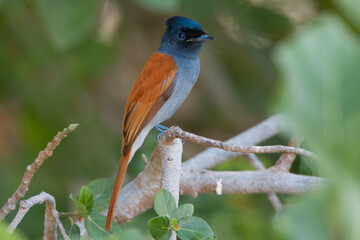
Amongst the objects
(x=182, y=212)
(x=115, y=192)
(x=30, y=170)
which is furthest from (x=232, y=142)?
(x=182, y=212)

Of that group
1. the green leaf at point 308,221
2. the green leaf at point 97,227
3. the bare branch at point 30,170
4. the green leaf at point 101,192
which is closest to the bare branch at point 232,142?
the green leaf at point 101,192

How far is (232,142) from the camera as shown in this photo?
3133 mm

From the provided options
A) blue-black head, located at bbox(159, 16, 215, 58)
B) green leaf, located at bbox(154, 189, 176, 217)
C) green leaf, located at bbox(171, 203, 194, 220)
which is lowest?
green leaf, located at bbox(171, 203, 194, 220)

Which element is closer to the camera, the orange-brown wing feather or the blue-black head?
the orange-brown wing feather

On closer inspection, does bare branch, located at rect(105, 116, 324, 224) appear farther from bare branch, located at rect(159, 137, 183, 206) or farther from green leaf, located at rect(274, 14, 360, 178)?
green leaf, located at rect(274, 14, 360, 178)

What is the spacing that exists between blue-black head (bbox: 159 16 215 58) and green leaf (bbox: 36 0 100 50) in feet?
2.03

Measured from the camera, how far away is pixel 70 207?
430 centimetres

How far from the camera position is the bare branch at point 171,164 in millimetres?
2039

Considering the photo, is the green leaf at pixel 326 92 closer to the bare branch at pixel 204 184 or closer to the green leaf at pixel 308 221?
the green leaf at pixel 308 221

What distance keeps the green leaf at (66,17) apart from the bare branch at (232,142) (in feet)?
3.70

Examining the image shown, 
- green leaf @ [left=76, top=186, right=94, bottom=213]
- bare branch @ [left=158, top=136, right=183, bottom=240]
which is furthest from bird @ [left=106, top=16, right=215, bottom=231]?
green leaf @ [left=76, top=186, right=94, bottom=213]

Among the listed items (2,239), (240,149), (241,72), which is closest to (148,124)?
(240,149)

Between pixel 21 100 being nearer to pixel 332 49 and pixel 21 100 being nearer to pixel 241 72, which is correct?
pixel 241 72

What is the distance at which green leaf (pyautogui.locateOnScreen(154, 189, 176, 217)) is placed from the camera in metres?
1.65
